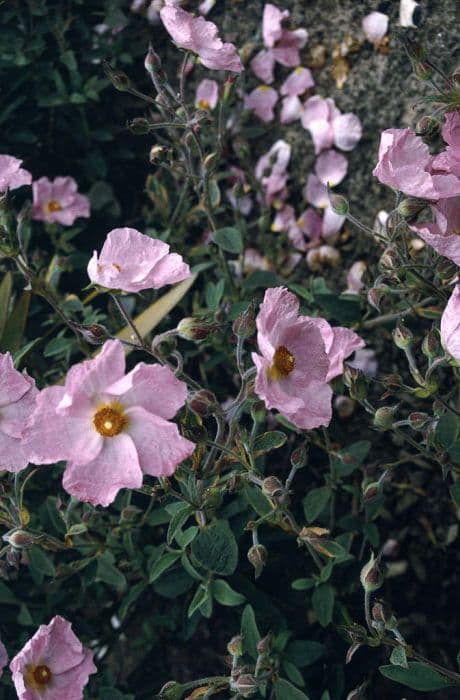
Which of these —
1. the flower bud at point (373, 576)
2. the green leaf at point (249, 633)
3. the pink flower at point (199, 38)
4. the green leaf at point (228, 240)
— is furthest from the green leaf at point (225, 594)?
the pink flower at point (199, 38)

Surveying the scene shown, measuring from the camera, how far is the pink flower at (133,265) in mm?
1090

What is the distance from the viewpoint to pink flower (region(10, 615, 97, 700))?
1160 mm

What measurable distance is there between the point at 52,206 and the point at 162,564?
2.74ft

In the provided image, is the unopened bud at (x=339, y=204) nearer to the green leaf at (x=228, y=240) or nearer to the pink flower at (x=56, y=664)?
the green leaf at (x=228, y=240)

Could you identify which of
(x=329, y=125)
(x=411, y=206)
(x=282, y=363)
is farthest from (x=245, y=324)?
(x=329, y=125)

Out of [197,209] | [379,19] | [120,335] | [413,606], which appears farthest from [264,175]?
[413,606]

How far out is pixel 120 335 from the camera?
1542mm

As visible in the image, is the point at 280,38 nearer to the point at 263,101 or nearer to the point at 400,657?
the point at 263,101

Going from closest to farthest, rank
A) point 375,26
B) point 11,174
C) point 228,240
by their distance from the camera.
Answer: point 11,174, point 228,240, point 375,26

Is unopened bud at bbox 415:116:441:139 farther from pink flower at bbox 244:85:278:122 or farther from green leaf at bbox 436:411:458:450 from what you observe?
pink flower at bbox 244:85:278:122

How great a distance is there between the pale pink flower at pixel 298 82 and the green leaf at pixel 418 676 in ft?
3.89

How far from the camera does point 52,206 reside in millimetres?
1821

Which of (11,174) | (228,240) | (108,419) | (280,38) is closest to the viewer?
(108,419)

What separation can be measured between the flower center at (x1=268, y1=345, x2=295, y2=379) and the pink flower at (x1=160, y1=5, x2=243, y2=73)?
540 millimetres
